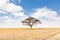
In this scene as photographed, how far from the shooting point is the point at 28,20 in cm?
6094

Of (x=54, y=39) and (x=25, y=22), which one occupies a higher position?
(x=25, y=22)

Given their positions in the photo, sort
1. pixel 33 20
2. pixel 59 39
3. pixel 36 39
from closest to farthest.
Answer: pixel 59 39
pixel 36 39
pixel 33 20

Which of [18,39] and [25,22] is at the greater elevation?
[25,22]

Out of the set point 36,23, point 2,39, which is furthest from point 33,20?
point 2,39

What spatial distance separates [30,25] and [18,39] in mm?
38864

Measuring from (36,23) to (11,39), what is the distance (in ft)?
129

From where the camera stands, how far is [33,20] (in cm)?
→ 5950

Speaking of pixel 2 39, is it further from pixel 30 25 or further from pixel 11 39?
pixel 30 25

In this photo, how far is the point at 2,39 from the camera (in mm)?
21641

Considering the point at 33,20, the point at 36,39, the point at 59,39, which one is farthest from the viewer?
the point at 33,20

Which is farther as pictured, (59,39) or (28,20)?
(28,20)

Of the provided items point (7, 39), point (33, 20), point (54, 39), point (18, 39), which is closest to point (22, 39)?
point (18, 39)

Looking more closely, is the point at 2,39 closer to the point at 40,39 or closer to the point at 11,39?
the point at 11,39

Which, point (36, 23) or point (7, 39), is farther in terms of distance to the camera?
point (36, 23)
